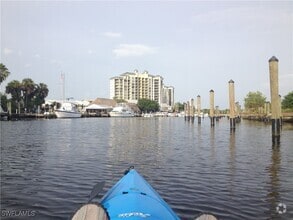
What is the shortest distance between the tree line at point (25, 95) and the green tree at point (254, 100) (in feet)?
215

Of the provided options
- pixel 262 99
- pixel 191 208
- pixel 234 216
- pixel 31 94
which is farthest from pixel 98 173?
pixel 31 94

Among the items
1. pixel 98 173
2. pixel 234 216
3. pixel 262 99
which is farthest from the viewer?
pixel 262 99

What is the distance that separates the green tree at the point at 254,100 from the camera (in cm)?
9706

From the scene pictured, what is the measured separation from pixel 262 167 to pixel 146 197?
10.1 metres

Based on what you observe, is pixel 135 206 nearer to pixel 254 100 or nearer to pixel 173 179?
pixel 173 179

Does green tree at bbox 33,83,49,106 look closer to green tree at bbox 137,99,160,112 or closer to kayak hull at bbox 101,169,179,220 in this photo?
green tree at bbox 137,99,160,112

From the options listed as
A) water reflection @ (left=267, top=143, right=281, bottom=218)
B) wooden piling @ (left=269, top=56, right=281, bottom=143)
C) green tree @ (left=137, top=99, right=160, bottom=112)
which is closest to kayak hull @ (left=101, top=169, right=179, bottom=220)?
water reflection @ (left=267, top=143, right=281, bottom=218)

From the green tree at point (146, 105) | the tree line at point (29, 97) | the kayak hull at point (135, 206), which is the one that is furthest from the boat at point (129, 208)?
the green tree at point (146, 105)

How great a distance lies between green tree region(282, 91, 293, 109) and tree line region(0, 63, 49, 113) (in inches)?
2895

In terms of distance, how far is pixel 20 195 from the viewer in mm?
10297

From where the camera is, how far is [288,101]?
63.5 m

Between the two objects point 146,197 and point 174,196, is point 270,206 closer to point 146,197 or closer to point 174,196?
point 174,196

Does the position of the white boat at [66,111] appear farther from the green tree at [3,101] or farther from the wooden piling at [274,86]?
the wooden piling at [274,86]

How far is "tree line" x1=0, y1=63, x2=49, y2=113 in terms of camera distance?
101 meters
